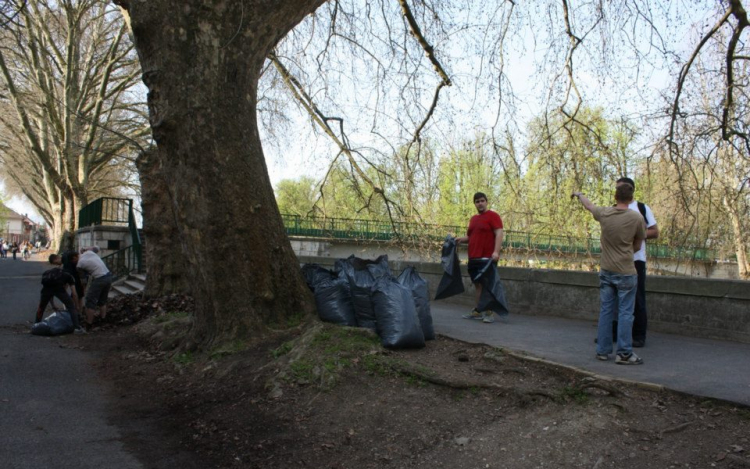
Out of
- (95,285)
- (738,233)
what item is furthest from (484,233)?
(95,285)

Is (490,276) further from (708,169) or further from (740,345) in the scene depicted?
(708,169)

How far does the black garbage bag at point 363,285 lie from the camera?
6.12m

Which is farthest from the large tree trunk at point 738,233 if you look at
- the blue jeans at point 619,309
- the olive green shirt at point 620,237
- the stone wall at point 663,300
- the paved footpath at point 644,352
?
the blue jeans at point 619,309

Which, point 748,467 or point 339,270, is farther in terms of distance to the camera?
point 339,270

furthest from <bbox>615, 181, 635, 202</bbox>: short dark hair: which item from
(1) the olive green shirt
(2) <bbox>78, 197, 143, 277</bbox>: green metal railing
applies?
(2) <bbox>78, 197, 143, 277</bbox>: green metal railing

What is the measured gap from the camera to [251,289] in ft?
20.2

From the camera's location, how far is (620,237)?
5.26 m

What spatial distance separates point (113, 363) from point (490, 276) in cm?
521

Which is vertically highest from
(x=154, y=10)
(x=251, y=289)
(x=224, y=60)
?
(x=154, y=10)

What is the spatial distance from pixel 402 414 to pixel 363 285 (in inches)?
81.2

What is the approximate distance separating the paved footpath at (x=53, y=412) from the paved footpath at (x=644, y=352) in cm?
374

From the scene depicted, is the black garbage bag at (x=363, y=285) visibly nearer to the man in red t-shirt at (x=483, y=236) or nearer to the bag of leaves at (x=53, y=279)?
the man in red t-shirt at (x=483, y=236)

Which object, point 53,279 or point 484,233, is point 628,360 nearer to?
point 484,233

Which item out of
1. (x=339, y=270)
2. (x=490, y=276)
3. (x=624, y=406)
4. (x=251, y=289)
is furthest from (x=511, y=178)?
(x=624, y=406)
